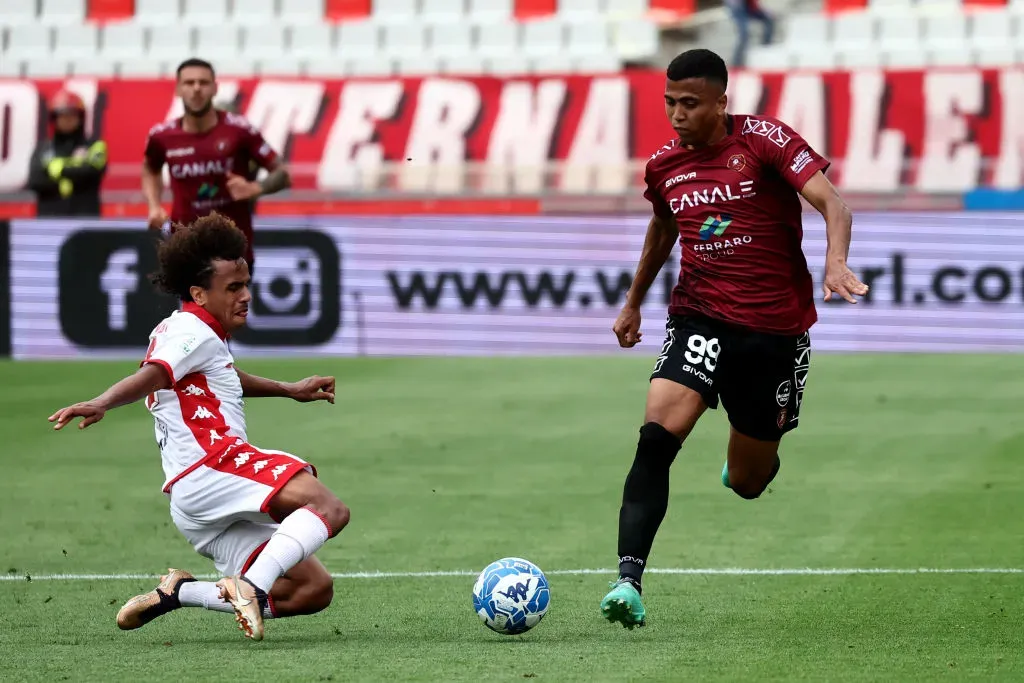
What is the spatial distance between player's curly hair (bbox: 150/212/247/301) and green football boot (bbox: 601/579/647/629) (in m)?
1.60

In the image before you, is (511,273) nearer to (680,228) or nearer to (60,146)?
(60,146)

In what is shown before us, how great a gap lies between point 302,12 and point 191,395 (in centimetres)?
1974

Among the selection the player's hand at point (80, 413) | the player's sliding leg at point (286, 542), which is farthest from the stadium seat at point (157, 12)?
the player's hand at point (80, 413)

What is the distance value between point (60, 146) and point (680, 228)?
1256 cm

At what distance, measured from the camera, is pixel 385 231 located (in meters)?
16.7


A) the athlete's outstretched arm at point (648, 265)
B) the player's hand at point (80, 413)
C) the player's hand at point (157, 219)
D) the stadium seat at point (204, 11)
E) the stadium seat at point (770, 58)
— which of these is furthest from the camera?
the stadium seat at point (204, 11)

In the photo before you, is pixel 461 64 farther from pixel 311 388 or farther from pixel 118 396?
pixel 118 396

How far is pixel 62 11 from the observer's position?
82.7 feet

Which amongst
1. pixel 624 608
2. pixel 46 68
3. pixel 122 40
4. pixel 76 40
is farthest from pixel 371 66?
pixel 624 608

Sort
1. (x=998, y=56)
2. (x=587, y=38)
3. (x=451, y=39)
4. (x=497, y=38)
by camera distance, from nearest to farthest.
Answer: (x=998, y=56), (x=587, y=38), (x=497, y=38), (x=451, y=39)

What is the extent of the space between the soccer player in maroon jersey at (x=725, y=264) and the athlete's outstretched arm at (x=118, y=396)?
5.28 feet

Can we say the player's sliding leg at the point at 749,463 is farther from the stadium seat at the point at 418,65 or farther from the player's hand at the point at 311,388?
the stadium seat at the point at 418,65

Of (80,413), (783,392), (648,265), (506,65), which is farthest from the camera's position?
(506,65)

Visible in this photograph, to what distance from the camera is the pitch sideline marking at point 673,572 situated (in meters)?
7.03
